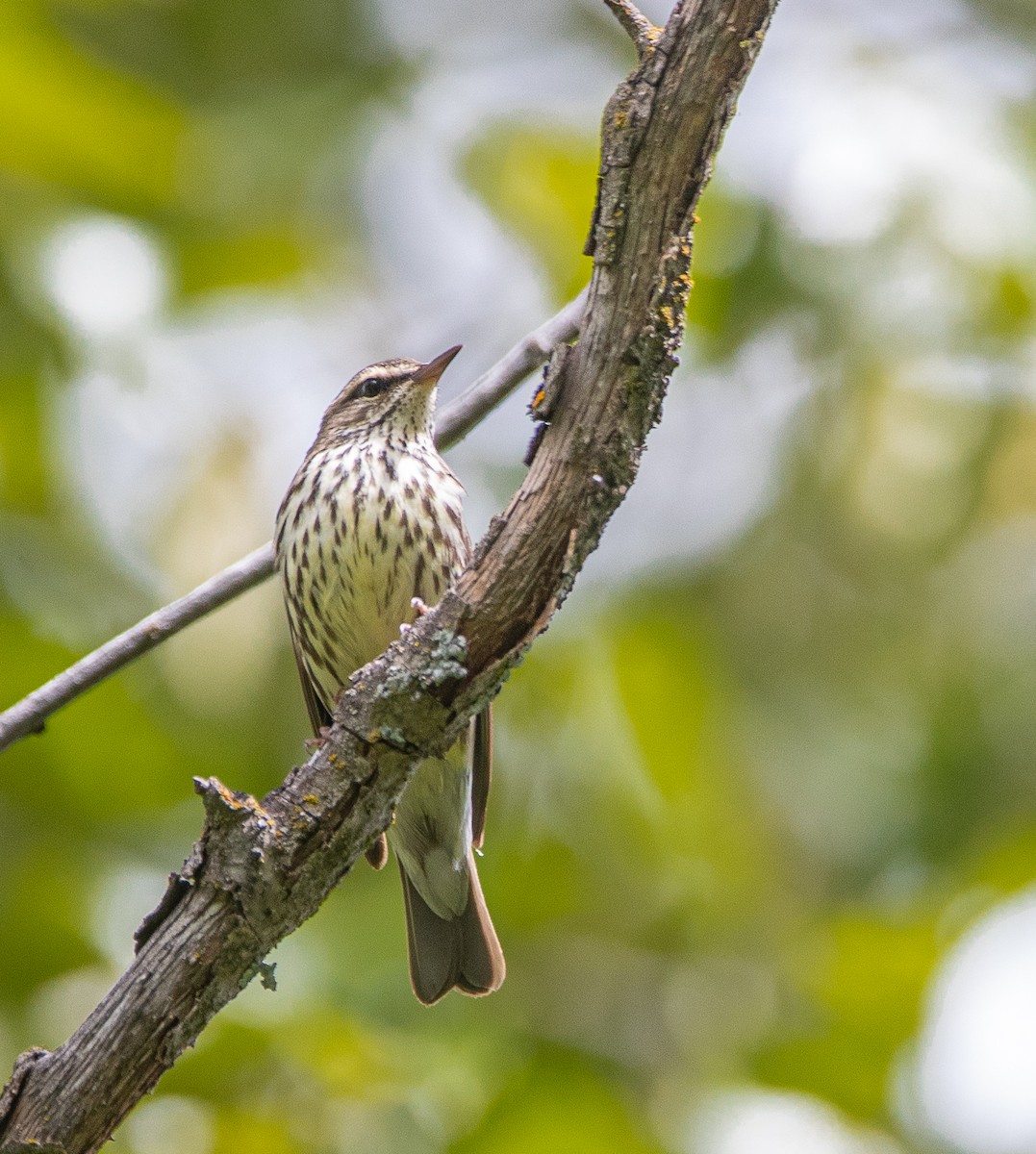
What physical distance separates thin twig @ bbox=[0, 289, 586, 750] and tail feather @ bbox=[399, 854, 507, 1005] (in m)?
1.59

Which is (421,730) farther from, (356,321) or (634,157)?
A: (356,321)

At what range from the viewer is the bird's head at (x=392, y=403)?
564cm

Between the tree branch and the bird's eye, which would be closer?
the tree branch

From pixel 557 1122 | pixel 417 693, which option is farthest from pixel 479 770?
pixel 417 693

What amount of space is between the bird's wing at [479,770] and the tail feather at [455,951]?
0.60 ft

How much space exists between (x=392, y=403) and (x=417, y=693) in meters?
2.68

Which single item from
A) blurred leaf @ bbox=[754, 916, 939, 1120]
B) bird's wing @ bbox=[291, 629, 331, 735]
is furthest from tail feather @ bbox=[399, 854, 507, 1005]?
blurred leaf @ bbox=[754, 916, 939, 1120]

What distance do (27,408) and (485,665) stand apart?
146 inches

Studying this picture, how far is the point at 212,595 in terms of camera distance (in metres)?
3.90

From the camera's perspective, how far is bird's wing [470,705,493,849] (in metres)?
5.25

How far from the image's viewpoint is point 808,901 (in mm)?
6812

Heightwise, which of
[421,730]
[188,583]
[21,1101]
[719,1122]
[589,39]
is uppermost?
[589,39]

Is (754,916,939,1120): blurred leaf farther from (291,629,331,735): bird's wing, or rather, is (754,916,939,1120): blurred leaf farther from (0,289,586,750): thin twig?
(0,289,586,750): thin twig

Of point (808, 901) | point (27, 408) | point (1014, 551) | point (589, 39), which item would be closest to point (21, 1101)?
point (27, 408)
